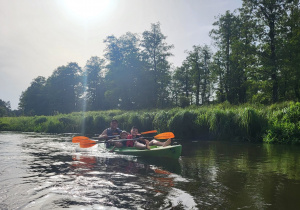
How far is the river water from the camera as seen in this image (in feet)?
11.3


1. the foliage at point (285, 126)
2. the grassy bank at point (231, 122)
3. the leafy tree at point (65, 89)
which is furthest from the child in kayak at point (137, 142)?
the leafy tree at point (65, 89)

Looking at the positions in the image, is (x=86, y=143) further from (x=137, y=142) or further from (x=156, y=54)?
(x=156, y=54)

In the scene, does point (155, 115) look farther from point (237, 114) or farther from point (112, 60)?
point (112, 60)

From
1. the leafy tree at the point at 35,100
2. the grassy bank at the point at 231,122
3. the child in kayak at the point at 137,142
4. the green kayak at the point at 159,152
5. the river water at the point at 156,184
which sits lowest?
the river water at the point at 156,184

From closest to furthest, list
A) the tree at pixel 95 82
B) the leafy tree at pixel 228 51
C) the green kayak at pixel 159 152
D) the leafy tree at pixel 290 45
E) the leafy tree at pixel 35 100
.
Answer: the green kayak at pixel 159 152
the leafy tree at pixel 290 45
the leafy tree at pixel 228 51
the tree at pixel 95 82
the leafy tree at pixel 35 100

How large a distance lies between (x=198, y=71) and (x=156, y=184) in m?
29.5

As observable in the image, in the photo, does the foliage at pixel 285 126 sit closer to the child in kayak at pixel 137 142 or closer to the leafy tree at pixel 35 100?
the child in kayak at pixel 137 142

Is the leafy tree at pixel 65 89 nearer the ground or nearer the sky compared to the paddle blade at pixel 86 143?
nearer the sky

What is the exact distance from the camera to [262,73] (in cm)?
1867

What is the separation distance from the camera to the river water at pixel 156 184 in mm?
3436

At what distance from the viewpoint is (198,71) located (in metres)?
32.7

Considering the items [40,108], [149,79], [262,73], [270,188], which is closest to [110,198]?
[270,188]

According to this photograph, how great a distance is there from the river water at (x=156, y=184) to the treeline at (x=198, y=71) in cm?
1364

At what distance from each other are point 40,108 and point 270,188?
5122 centimetres
